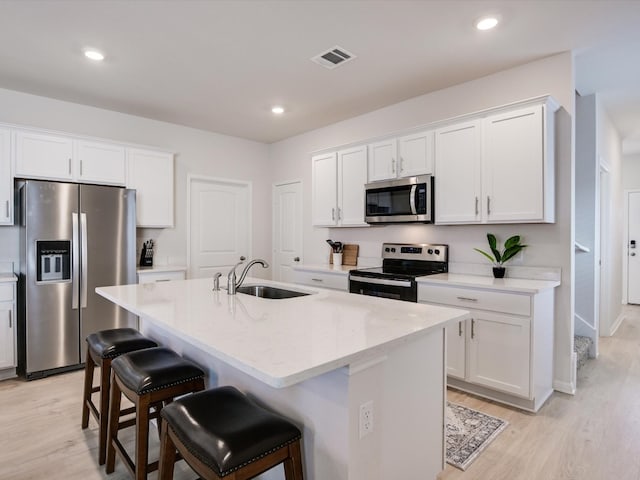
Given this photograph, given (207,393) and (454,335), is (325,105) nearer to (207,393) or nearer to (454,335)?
(454,335)

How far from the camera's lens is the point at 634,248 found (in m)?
6.50

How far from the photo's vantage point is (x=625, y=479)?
1.93 m

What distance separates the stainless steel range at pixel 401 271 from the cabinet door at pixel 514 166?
740mm

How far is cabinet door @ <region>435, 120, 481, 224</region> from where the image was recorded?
311 cm

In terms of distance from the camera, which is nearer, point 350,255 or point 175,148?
point 350,255

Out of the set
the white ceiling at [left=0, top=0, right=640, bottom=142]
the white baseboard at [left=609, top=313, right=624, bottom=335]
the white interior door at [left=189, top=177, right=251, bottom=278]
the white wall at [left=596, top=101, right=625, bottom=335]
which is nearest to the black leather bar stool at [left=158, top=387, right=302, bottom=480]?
the white ceiling at [left=0, top=0, right=640, bottom=142]

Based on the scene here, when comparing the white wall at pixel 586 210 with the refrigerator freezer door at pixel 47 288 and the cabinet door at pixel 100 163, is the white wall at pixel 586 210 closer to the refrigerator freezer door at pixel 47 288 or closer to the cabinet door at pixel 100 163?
the cabinet door at pixel 100 163

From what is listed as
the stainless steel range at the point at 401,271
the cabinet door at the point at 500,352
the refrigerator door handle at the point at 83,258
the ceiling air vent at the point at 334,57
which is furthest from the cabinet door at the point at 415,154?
the refrigerator door handle at the point at 83,258

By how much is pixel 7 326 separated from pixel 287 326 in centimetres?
316

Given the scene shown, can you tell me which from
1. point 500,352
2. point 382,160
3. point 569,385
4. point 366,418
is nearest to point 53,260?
point 382,160

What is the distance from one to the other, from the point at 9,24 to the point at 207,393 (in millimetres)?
2780

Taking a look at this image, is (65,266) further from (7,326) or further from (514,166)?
(514,166)

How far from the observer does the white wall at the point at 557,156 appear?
2.89m

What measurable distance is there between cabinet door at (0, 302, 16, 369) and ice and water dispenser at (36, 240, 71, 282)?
14.1 inches
